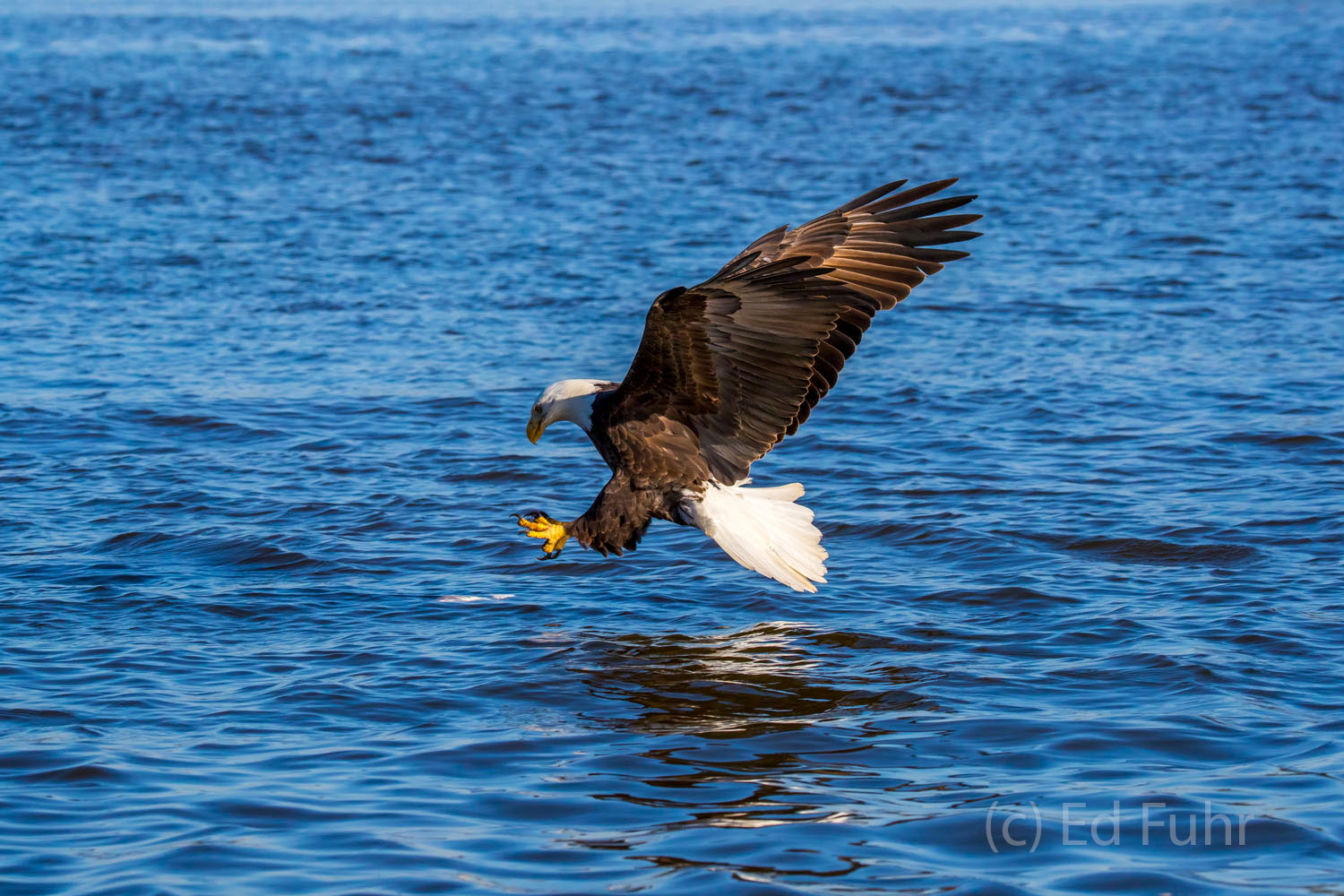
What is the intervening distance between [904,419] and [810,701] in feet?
12.7

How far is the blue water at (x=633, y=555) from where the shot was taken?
428 cm

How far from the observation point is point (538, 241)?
42.9 ft

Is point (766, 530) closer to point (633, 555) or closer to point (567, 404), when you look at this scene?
point (567, 404)

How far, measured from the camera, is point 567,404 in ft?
19.4

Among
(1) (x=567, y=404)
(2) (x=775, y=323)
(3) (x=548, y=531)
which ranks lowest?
(3) (x=548, y=531)

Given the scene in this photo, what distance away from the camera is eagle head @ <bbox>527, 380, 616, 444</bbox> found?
5.88 m

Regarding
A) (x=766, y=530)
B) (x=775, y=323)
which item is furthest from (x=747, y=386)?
(x=766, y=530)

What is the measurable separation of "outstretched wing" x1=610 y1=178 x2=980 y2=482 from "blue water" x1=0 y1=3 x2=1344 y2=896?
2.71 ft

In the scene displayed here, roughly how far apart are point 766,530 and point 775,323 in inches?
33.5

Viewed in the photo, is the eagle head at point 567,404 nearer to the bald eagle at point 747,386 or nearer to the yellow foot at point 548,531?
the bald eagle at point 747,386

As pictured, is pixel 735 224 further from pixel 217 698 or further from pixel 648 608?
pixel 217 698

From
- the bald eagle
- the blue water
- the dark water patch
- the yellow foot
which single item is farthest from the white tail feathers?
the dark water patch

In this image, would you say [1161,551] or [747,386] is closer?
[747,386]

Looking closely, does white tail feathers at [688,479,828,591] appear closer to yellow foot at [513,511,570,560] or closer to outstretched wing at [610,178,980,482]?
outstretched wing at [610,178,980,482]
